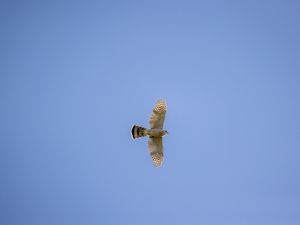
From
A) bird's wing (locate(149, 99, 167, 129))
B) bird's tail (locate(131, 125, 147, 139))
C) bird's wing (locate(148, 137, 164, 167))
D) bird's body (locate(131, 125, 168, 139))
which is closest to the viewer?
bird's wing (locate(149, 99, 167, 129))

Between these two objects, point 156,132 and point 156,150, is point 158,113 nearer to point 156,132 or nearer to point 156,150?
point 156,132

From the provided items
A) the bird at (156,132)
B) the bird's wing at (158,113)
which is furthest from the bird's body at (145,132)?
the bird's wing at (158,113)

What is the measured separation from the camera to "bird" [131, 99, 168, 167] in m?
31.8

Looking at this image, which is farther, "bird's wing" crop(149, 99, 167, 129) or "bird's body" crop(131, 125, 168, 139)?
"bird's body" crop(131, 125, 168, 139)

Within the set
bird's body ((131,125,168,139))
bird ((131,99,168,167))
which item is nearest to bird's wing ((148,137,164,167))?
bird ((131,99,168,167))

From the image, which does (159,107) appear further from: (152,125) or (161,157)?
(161,157)

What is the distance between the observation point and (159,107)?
31734 millimetres

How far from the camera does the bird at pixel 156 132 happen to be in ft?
104

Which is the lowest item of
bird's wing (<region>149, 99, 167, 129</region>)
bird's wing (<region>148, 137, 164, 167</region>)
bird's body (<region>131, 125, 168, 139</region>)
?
bird's wing (<region>148, 137, 164, 167</region>)

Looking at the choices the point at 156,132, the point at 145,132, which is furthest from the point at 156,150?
the point at 145,132

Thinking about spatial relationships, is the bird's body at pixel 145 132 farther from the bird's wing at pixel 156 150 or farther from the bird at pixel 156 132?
the bird's wing at pixel 156 150

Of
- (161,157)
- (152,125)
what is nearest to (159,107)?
(152,125)

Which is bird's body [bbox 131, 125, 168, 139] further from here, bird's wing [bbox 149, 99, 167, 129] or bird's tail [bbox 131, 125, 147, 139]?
bird's wing [bbox 149, 99, 167, 129]

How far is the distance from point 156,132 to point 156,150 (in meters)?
1.60
